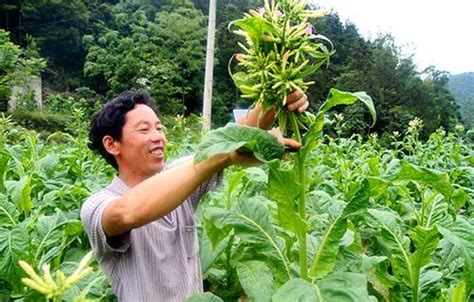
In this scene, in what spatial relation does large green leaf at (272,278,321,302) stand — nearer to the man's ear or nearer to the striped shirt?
the striped shirt

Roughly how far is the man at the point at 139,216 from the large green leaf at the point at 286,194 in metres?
0.31

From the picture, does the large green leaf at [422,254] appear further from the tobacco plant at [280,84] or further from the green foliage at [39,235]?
the green foliage at [39,235]

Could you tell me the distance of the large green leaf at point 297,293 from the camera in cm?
185

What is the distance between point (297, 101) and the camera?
1.80 m

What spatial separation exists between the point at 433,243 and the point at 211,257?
0.92m

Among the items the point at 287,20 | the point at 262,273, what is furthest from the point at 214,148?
the point at 262,273

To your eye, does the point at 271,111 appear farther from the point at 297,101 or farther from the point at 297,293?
the point at 297,293

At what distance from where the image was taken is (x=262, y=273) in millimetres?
2486

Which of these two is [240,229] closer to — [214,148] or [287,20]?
[214,148]

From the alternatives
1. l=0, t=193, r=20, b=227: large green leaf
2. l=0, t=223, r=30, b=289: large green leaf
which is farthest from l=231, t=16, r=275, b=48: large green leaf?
l=0, t=193, r=20, b=227: large green leaf

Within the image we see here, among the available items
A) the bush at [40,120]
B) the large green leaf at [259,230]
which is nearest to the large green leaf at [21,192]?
the large green leaf at [259,230]

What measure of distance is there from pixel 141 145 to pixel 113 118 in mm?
202

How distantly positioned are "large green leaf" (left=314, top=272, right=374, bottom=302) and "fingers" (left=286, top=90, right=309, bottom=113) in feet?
1.65

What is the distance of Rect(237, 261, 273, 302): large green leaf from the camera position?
238 centimetres
